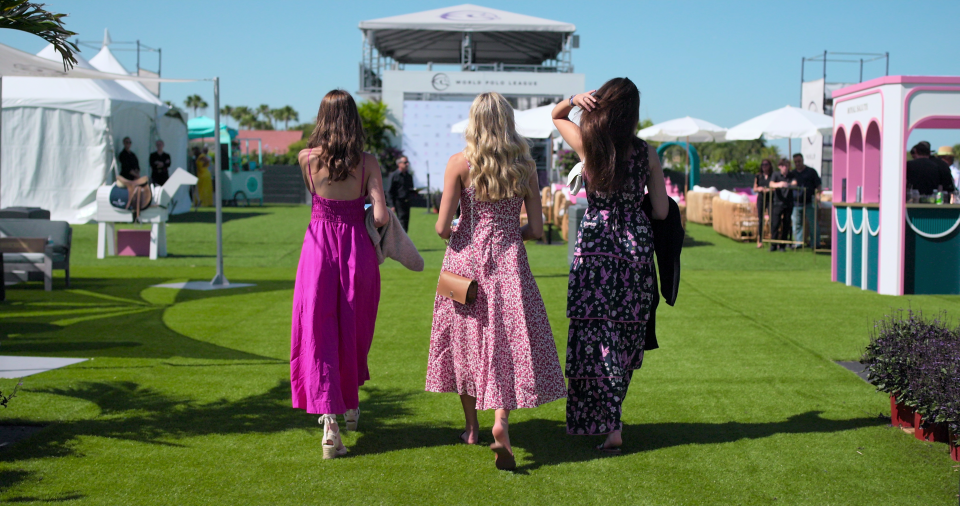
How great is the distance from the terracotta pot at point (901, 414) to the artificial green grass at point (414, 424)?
0.21ft

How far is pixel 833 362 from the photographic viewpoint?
224 inches

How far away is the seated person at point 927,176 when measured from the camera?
9.82 m

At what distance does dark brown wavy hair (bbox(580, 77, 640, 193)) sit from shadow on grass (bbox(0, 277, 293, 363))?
3.19m

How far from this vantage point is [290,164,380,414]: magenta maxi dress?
3693mm

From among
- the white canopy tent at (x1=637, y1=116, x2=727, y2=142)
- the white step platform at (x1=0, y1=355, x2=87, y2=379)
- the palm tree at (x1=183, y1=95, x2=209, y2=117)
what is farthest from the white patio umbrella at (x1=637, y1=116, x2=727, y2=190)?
the palm tree at (x1=183, y1=95, x2=209, y2=117)

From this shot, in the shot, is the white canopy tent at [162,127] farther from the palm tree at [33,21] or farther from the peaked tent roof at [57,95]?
the palm tree at [33,21]

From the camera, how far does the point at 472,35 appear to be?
37156 millimetres

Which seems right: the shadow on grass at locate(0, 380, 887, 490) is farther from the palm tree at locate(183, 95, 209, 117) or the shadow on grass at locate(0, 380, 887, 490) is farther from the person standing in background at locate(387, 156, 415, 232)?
Result: the palm tree at locate(183, 95, 209, 117)

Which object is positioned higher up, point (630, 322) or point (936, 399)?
point (630, 322)

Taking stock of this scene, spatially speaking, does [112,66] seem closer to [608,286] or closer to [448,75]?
[448,75]

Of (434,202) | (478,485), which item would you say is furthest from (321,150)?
(434,202)

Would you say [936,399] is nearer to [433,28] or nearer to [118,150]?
[118,150]

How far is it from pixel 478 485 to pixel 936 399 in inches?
82.7

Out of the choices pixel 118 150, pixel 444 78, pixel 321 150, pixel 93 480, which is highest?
pixel 444 78
